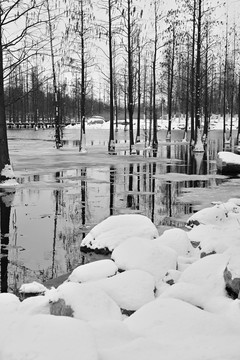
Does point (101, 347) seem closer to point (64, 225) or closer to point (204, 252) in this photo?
point (204, 252)

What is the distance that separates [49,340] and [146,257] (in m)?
2.33

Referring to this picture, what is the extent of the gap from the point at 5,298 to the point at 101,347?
155 cm

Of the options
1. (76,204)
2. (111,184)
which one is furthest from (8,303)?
(111,184)

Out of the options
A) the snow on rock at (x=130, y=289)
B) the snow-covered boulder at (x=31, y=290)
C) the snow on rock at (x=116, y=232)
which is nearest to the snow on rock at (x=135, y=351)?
the snow on rock at (x=130, y=289)

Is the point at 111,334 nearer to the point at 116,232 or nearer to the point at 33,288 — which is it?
the point at 33,288

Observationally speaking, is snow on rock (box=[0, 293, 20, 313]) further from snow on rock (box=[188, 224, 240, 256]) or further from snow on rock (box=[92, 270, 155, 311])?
snow on rock (box=[188, 224, 240, 256])

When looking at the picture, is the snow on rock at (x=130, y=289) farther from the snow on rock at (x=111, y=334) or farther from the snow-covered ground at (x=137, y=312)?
the snow on rock at (x=111, y=334)

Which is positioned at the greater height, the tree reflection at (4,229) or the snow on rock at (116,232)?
the snow on rock at (116,232)

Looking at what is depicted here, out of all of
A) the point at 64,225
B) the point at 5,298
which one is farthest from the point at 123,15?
the point at 5,298

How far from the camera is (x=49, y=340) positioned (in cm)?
287

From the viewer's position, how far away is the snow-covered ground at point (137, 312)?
284 cm

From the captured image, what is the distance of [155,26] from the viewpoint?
31.7 m

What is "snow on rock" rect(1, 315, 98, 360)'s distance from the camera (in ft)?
8.88

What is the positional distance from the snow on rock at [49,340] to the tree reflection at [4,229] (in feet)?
7.56
